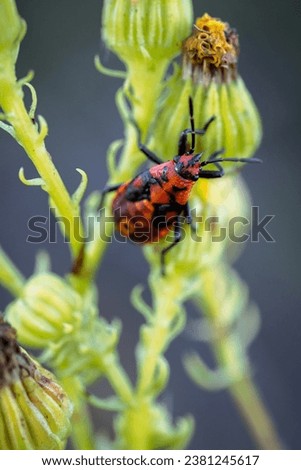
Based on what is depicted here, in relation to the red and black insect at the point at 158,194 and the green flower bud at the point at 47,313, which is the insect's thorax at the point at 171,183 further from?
the green flower bud at the point at 47,313

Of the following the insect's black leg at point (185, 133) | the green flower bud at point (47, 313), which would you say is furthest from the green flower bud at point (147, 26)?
the green flower bud at point (47, 313)

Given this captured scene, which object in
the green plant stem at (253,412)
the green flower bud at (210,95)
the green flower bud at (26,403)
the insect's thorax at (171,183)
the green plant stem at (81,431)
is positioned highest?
the green flower bud at (210,95)

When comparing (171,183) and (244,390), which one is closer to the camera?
(171,183)

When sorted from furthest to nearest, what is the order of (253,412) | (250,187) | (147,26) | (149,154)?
1. (250,187)
2. (253,412)
3. (149,154)
4. (147,26)

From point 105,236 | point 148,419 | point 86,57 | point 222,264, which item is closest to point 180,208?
point 105,236

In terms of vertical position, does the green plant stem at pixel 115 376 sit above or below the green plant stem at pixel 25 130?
below

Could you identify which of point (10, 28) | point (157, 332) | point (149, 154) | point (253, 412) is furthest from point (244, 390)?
point (10, 28)

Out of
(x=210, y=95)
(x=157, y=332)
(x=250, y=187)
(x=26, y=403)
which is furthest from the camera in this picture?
(x=250, y=187)

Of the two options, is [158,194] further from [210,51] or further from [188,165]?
[210,51]
